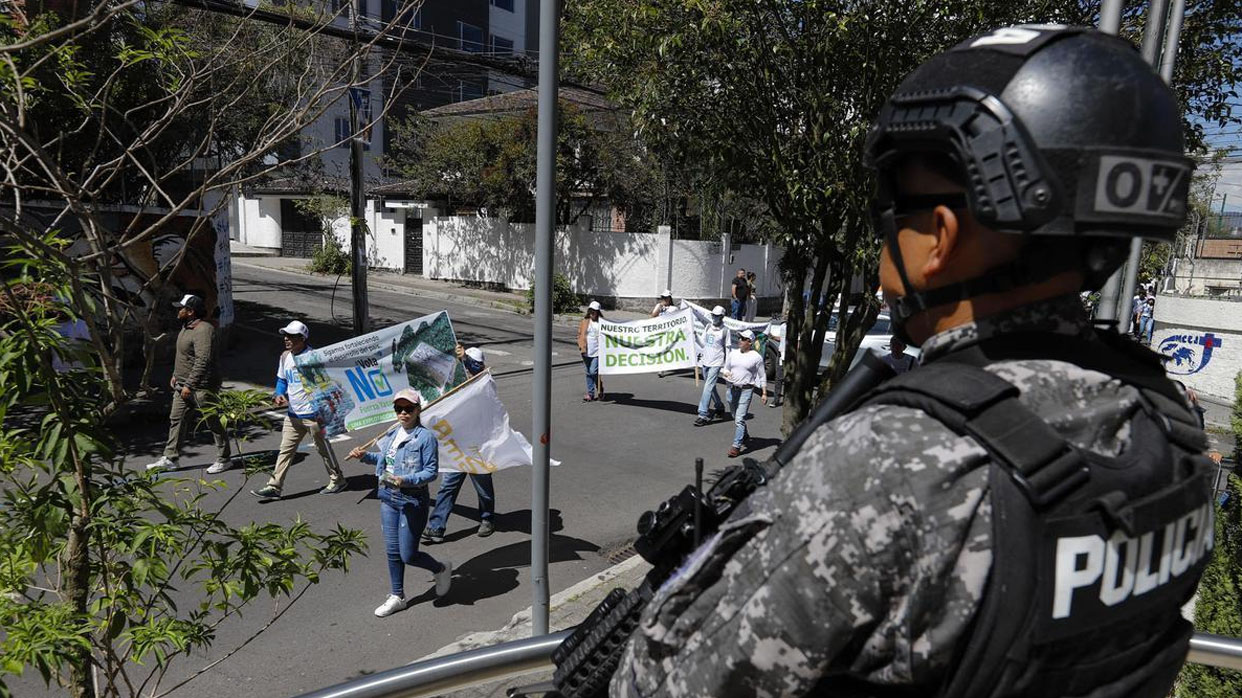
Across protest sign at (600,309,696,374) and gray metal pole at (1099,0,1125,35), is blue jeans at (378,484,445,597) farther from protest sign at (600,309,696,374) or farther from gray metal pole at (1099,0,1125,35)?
protest sign at (600,309,696,374)

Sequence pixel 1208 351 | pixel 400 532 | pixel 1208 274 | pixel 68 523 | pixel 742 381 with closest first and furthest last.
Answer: pixel 68 523, pixel 400 532, pixel 742 381, pixel 1208 351, pixel 1208 274

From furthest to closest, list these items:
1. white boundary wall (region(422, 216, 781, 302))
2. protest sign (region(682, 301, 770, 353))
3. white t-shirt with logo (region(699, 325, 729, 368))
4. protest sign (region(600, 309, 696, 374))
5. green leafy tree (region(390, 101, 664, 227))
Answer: white boundary wall (region(422, 216, 781, 302)), green leafy tree (region(390, 101, 664, 227)), protest sign (region(682, 301, 770, 353)), protest sign (region(600, 309, 696, 374)), white t-shirt with logo (region(699, 325, 729, 368))

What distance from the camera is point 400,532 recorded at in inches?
227

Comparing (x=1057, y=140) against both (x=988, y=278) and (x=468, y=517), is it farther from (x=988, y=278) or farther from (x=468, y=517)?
(x=468, y=517)

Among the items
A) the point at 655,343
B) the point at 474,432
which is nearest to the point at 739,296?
the point at 655,343

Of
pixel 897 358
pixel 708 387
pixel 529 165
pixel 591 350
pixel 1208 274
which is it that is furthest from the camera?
pixel 1208 274

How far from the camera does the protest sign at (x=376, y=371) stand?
7.82 metres

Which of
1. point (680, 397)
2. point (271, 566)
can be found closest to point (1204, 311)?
point (680, 397)

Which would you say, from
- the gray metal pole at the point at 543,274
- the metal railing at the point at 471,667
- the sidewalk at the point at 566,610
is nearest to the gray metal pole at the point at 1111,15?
the gray metal pole at the point at 543,274

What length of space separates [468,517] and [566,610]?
227 centimetres

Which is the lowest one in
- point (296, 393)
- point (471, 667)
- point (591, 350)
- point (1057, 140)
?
point (591, 350)

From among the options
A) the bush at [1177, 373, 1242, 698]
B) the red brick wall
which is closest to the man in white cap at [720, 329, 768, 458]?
the bush at [1177, 373, 1242, 698]

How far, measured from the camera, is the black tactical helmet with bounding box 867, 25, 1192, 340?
1.04 meters

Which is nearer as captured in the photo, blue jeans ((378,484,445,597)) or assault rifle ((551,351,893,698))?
assault rifle ((551,351,893,698))
